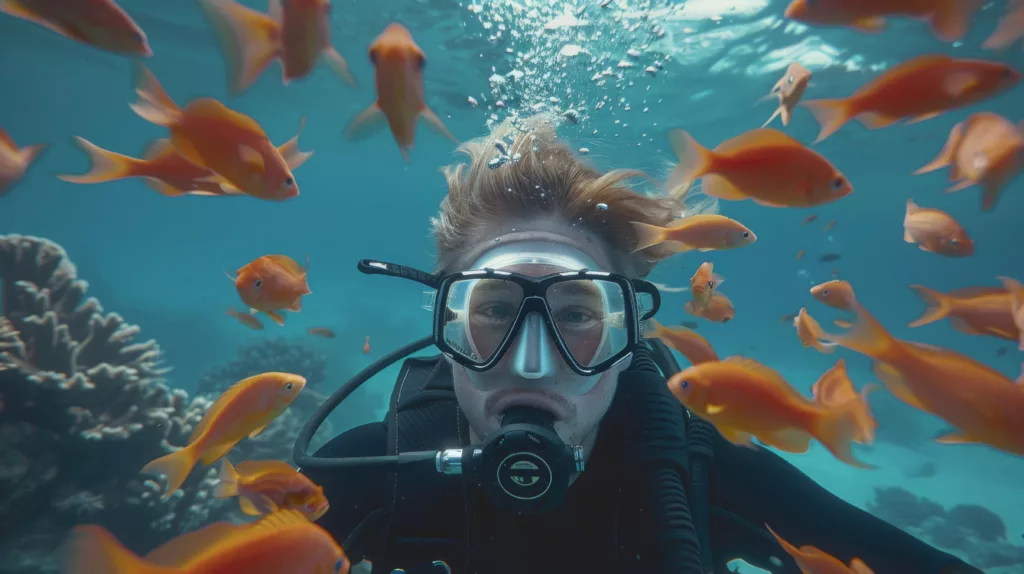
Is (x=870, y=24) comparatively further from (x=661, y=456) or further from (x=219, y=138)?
(x=219, y=138)

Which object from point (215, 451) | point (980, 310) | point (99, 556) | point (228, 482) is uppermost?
point (980, 310)

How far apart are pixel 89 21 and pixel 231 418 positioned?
180 centimetres

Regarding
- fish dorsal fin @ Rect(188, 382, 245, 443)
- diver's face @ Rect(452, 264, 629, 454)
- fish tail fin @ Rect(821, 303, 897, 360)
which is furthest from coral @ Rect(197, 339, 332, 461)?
fish tail fin @ Rect(821, 303, 897, 360)

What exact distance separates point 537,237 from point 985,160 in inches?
101

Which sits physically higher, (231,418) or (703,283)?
(703,283)

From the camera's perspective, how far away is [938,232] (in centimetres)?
382

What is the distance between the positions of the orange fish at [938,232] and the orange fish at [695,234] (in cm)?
147

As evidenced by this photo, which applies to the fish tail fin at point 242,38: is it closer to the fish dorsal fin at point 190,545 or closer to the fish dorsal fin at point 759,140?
the fish dorsal fin at point 190,545

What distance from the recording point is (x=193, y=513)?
6.27m

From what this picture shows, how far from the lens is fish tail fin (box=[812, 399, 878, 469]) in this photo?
76.4 inches

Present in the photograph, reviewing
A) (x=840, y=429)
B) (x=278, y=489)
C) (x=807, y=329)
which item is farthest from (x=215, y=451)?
(x=807, y=329)

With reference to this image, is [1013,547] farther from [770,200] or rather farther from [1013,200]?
[1013,200]

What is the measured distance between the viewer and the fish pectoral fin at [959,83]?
2246 mm

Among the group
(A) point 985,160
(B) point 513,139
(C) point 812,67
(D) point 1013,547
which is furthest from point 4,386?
(C) point 812,67
